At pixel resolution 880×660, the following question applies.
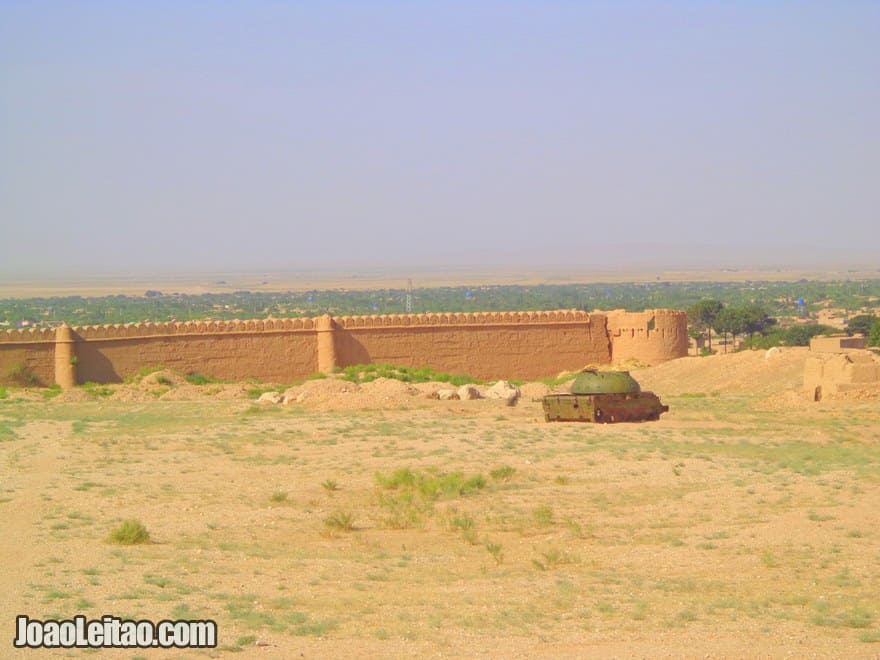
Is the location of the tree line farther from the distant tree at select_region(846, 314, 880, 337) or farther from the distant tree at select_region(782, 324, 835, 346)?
the distant tree at select_region(782, 324, 835, 346)

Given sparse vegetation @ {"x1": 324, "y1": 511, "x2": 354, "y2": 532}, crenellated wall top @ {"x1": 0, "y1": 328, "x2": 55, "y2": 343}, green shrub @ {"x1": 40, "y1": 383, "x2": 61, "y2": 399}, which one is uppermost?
crenellated wall top @ {"x1": 0, "y1": 328, "x2": 55, "y2": 343}

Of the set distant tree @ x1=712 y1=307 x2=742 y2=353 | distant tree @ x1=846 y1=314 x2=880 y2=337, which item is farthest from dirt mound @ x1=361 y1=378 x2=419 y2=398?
distant tree @ x1=712 y1=307 x2=742 y2=353

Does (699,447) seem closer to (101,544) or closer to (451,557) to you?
(451,557)

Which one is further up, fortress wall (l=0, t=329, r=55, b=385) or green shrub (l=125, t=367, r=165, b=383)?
fortress wall (l=0, t=329, r=55, b=385)

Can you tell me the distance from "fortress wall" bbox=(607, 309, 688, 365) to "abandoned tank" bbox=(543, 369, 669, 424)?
1268 centimetres

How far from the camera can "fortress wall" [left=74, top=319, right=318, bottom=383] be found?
30.3 metres

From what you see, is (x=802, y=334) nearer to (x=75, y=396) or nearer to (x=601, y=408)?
(x=601, y=408)

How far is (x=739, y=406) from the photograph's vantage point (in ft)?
77.6

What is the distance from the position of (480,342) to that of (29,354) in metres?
10.7

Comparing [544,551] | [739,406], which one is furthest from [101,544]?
[739,406]

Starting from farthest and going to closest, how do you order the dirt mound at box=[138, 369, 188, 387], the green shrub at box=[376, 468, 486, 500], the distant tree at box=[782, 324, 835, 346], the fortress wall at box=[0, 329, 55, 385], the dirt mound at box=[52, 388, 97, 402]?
the distant tree at box=[782, 324, 835, 346]
the fortress wall at box=[0, 329, 55, 385]
the dirt mound at box=[138, 369, 188, 387]
the dirt mound at box=[52, 388, 97, 402]
the green shrub at box=[376, 468, 486, 500]


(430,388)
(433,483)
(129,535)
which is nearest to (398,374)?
(430,388)

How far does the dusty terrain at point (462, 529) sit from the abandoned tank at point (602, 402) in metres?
0.44

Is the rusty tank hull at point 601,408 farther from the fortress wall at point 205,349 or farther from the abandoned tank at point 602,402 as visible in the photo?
the fortress wall at point 205,349
